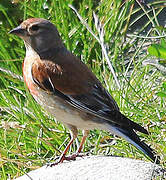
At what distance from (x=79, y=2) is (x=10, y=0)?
2.30 ft

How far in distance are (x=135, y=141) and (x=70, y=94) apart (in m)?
0.57

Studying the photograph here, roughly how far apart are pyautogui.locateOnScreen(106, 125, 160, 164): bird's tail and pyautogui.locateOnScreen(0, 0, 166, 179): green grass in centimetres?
12

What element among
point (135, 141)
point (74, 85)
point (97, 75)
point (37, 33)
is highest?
point (37, 33)

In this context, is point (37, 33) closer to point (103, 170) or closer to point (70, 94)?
point (70, 94)

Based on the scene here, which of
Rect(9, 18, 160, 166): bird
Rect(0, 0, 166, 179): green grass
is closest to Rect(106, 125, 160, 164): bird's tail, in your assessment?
Rect(9, 18, 160, 166): bird

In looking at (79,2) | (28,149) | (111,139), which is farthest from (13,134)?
(79,2)

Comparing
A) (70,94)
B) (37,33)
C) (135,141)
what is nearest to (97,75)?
(37,33)

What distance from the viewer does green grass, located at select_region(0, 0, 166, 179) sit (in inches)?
164

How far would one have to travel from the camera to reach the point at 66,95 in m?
3.87

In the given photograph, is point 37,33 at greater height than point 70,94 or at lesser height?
greater

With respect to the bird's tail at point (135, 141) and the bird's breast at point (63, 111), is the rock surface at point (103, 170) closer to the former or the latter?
the bird's tail at point (135, 141)

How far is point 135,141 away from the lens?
363 centimetres

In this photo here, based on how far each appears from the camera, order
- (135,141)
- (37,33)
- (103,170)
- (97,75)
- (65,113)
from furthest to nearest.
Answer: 1. (97,75)
2. (37,33)
3. (65,113)
4. (135,141)
5. (103,170)

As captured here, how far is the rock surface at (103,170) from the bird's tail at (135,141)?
0.10 m
